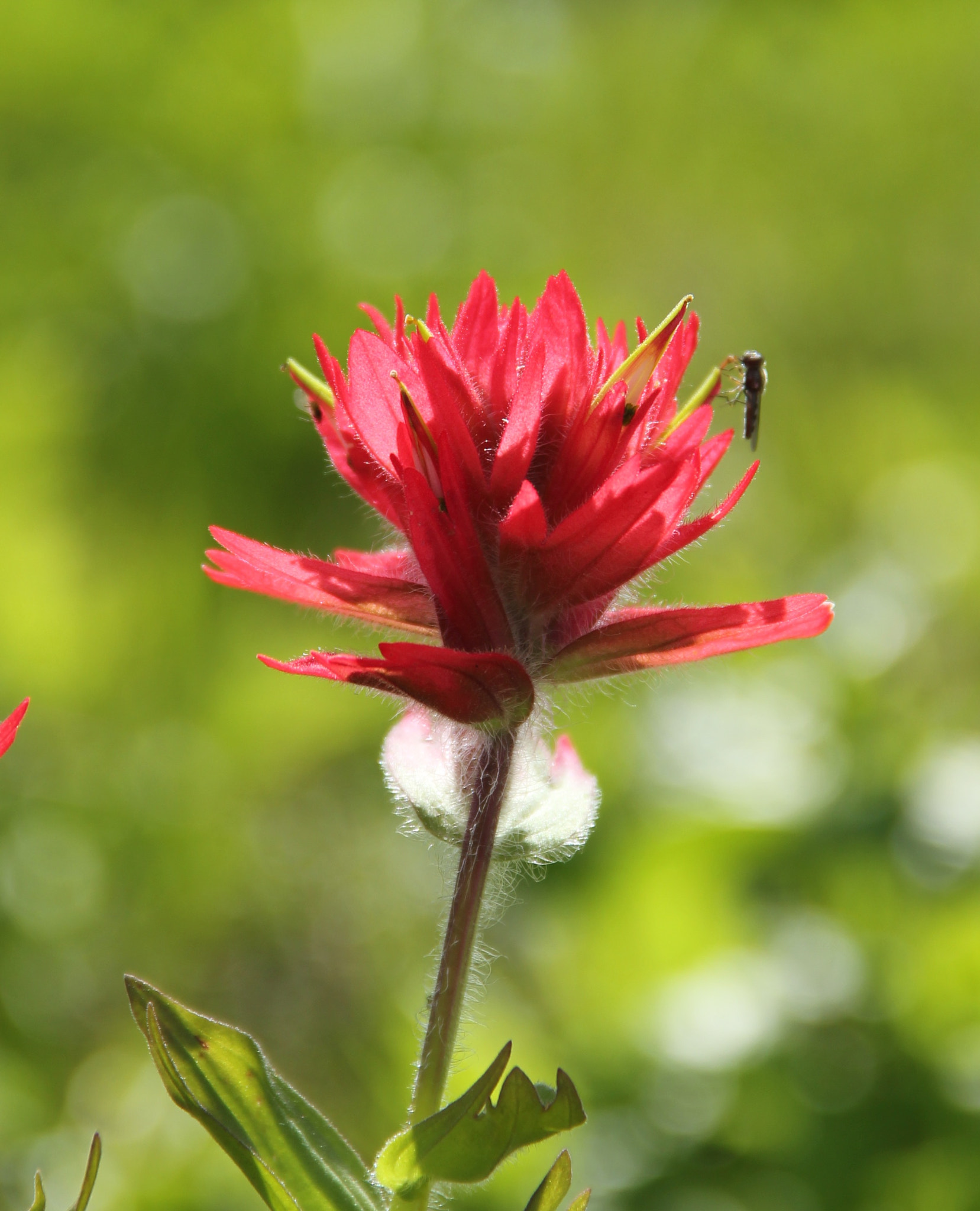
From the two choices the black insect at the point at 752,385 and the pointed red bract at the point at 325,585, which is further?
the black insect at the point at 752,385

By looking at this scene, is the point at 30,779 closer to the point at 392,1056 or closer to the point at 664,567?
the point at 392,1056

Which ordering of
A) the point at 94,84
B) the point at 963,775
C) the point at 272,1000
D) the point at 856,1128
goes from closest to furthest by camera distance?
the point at 856,1128
the point at 963,775
the point at 272,1000
the point at 94,84

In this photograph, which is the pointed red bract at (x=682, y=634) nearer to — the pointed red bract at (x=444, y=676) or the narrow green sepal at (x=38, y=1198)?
the pointed red bract at (x=444, y=676)

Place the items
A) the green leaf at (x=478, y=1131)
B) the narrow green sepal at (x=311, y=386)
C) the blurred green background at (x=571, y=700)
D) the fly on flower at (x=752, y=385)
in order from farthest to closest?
the blurred green background at (x=571, y=700) → the fly on flower at (x=752, y=385) → the narrow green sepal at (x=311, y=386) → the green leaf at (x=478, y=1131)

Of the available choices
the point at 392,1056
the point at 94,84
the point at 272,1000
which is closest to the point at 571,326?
the point at 392,1056

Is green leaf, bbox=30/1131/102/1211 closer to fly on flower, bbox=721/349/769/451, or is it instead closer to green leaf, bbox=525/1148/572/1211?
green leaf, bbox=525/1148/572/1211

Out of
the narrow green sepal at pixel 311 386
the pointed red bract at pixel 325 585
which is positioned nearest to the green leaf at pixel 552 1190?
the pointed red bract at pixel 325 585
